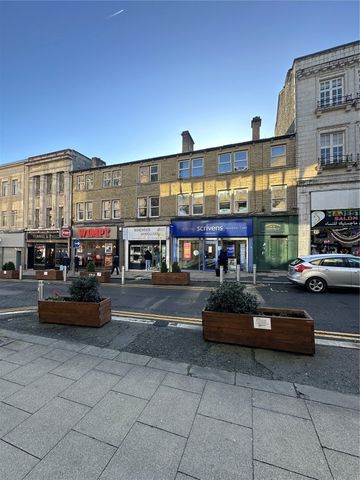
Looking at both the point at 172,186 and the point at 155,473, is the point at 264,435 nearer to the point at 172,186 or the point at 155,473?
the point at 155,473

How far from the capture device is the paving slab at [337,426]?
2174 mm

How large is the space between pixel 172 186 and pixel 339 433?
18.9 metres

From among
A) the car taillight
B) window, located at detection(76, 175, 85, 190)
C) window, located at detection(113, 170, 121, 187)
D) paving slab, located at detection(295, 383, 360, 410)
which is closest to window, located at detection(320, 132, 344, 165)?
the car taillight

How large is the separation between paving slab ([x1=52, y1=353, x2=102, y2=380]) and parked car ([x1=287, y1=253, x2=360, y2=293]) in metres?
8.99

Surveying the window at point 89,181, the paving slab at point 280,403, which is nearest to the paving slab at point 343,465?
the paving slab at point 280,403

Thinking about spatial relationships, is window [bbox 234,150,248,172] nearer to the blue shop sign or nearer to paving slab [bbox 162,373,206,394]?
the blue shop sign

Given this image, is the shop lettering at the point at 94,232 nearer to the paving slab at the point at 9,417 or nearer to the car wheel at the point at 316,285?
the car wheel at the point at 316,285

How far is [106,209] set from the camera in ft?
72.6

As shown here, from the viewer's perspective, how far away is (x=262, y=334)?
13.7 feet

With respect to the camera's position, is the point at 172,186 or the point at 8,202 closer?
the point at 172,186

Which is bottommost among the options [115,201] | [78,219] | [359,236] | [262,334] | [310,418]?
[310,418]

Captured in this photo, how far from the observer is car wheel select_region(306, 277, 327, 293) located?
9.66 metres

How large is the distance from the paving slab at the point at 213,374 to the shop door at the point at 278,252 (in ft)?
49.0

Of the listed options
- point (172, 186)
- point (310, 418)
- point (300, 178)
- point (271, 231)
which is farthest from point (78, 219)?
point (310, 418)
